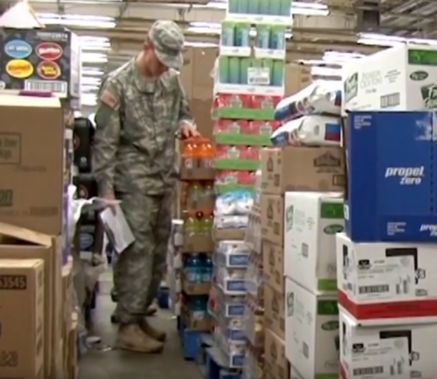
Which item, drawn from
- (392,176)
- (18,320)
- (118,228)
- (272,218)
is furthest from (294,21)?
(18,320)

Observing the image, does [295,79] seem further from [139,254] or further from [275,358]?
[275,358]

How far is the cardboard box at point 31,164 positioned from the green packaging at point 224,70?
8.76 feet

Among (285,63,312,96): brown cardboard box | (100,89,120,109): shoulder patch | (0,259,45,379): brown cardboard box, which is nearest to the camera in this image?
(0,259,45,379): brown cardboard box

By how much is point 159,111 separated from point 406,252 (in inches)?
103

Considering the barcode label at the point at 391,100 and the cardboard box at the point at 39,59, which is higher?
the cardboard box at the point at 39,59

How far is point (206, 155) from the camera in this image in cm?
466

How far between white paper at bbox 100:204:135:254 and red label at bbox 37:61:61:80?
4.76 ft

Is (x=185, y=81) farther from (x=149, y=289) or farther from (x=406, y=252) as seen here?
(x=406, y=252)

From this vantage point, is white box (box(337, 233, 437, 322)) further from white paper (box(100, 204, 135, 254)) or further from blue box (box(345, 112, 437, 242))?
white paper (box(100, 204, 135, 254))

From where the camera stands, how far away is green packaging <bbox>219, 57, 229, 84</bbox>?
487 centimetres

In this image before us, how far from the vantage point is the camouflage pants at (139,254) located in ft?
14.8

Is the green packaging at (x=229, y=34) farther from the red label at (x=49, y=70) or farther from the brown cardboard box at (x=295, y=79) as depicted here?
the red label at (x=49, y=70)

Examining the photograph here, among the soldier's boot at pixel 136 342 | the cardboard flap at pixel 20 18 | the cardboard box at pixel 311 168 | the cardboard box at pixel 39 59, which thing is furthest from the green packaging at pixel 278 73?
the cardboard box at pixel 39 59

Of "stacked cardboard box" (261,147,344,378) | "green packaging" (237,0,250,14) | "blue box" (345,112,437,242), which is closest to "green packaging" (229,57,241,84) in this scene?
"green packaging" (237,0,250,14)
